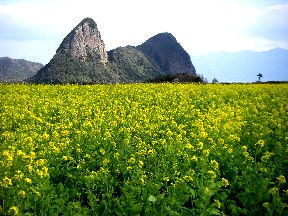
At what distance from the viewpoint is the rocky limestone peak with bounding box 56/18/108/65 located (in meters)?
148

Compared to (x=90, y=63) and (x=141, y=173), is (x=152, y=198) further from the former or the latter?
(x=90, y=63)

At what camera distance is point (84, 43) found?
16112cm

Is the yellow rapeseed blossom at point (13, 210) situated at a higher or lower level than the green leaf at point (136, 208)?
higher

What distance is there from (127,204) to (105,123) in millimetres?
5778

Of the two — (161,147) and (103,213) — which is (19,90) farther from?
(103,213)

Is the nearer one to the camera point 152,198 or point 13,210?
point 13,210

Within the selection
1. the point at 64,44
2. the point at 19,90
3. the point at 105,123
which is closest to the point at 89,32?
the point at 64,44

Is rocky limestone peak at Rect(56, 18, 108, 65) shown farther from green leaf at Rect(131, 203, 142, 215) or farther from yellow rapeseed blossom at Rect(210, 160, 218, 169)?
green leaf at Rect(131, 203, 142, 215)

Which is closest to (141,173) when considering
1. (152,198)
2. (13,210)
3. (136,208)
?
(152,198)

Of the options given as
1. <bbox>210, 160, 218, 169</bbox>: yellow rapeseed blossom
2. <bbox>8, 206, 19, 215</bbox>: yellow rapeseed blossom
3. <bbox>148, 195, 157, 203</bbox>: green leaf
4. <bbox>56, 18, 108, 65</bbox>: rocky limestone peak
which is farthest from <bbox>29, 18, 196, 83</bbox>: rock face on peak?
<bbox>8, 206, 19, 215</bbox>: yellow rapeseed blossom

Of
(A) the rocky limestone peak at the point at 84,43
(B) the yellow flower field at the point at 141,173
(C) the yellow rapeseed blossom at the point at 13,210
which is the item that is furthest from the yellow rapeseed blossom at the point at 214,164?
(A) the rocky limestone peak at the point at 84,43

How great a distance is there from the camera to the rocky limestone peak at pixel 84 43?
14788 cm

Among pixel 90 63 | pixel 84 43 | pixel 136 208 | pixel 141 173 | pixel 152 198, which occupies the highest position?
pixel 84 43

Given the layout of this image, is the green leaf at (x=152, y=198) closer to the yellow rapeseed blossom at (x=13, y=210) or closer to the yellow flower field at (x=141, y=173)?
the yellow flower field at (x=141, y=173)
